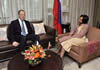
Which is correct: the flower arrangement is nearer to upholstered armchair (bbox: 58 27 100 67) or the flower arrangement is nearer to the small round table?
the small round table

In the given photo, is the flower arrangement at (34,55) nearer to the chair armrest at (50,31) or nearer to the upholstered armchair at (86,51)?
the upholstered armchair at (86,51)

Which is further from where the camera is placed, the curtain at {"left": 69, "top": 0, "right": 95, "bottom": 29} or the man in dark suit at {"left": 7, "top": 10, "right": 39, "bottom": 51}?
the curtain at {"left": 69, "top": 0, "right": 95, "bottom": 29}

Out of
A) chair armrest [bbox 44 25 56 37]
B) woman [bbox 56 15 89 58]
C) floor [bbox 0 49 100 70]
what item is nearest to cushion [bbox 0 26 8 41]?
floor [bbox 0 49 100 70]

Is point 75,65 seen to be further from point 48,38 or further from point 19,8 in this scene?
point 19,8

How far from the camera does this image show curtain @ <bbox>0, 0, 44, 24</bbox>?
2854mm

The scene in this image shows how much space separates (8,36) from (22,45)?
17.8 inches

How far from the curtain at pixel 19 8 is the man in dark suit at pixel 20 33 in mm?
571

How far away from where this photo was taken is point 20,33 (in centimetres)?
255

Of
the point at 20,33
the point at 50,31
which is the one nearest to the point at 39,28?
the point at 50,31

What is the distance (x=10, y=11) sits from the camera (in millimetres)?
2943

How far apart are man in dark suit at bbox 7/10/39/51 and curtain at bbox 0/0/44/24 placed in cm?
57

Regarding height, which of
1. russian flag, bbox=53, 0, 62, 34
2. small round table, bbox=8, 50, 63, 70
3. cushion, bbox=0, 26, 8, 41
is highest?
russian flag, bbox=53, 0, 62, 34

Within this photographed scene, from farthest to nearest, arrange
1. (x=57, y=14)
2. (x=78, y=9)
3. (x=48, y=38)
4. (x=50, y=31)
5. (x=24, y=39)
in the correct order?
(x=78, y=9) → (x=57, y=14) → (x=50, y=31) → (x=48, y=38) → (x=24, y=39)

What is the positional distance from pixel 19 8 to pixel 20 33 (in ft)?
3.17
